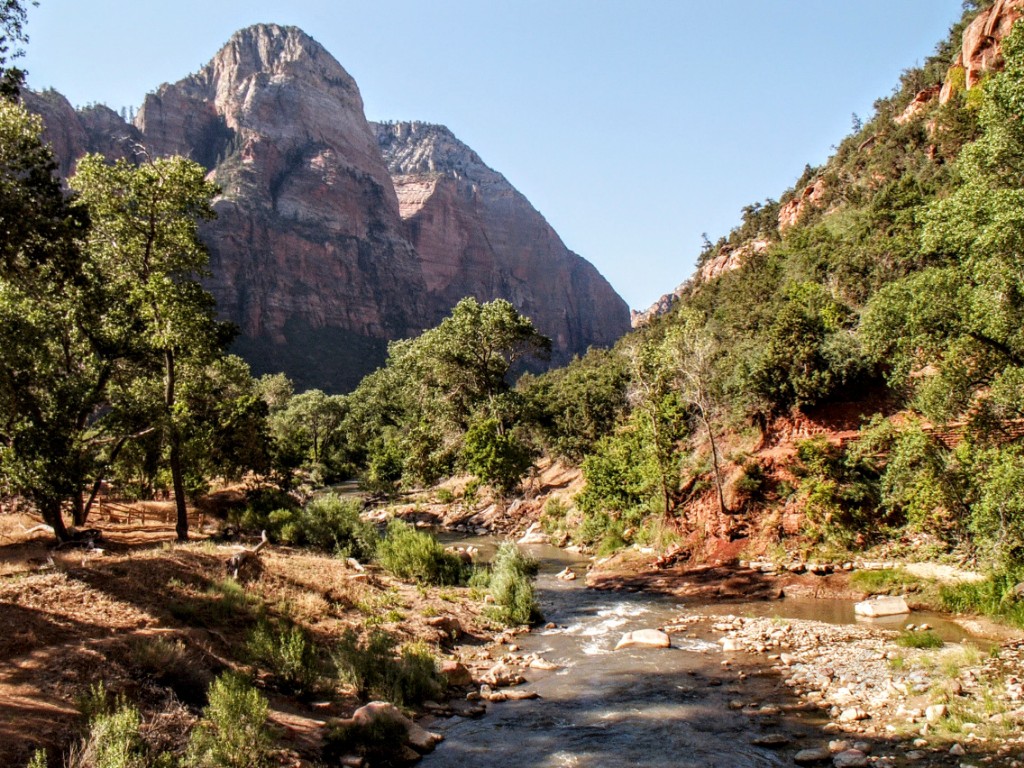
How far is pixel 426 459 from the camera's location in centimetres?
4119

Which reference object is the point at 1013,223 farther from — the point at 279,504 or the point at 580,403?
the point at 580,403

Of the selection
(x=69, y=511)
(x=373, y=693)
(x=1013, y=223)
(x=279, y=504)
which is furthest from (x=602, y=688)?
(x=279, y=504)

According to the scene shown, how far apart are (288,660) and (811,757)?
8.03 meters

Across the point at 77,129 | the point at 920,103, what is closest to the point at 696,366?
the point at 920,103

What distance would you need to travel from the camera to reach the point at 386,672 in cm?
1158

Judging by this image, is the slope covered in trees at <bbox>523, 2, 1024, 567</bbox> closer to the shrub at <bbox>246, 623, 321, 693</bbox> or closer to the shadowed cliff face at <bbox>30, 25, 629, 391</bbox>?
the shrub at <bbox>246, 623, 321, 693</bbox>

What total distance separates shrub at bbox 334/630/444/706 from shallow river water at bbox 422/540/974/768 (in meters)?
0.86

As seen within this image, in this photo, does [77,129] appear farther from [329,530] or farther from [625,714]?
[625,714]

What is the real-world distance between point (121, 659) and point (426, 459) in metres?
31.7

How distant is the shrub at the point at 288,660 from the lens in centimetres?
1081

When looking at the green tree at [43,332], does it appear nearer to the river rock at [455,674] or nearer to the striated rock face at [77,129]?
the river rock at [455,674]

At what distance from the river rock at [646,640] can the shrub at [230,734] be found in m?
9.06

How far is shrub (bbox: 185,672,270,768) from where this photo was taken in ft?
24.5

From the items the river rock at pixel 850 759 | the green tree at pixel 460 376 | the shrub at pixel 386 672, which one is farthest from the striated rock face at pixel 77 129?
the river rock at pixel 850 759
